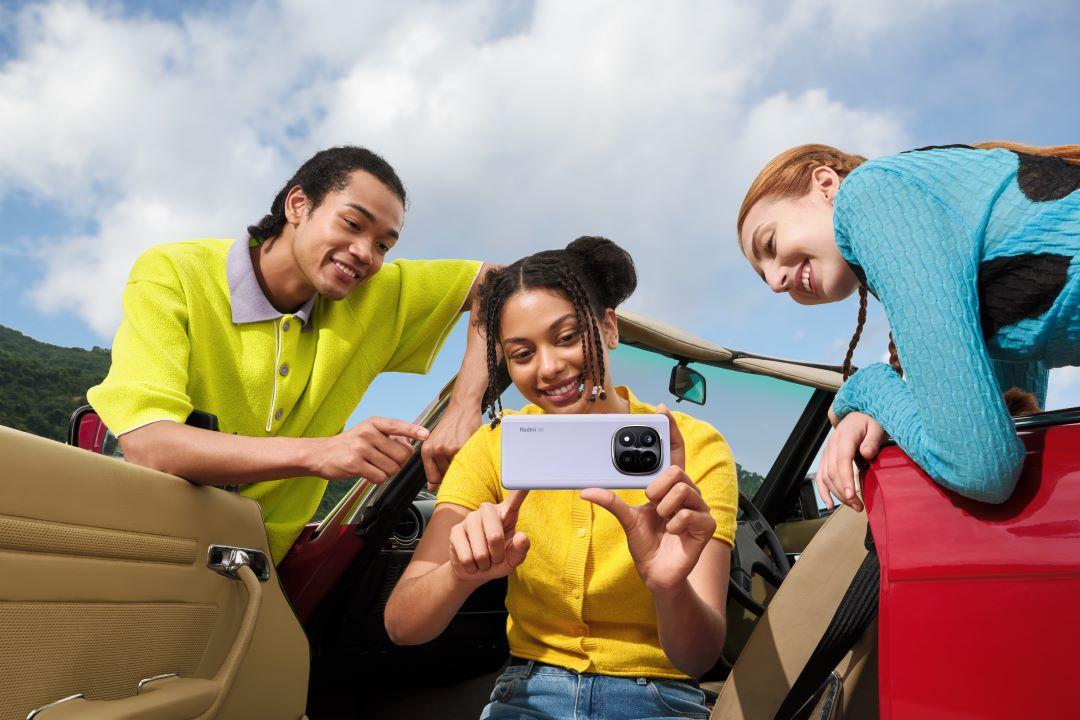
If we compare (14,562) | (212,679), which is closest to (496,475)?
(212,679)

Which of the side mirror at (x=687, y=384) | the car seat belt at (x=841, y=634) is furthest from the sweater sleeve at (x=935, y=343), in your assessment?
the side mirror at (x=687, y=384)

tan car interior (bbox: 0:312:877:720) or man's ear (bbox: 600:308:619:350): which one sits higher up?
man's ear (bbox: 600:308:619:350)

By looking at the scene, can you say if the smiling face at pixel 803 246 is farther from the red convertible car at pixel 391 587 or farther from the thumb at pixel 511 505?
the thumb at pixel 511 505

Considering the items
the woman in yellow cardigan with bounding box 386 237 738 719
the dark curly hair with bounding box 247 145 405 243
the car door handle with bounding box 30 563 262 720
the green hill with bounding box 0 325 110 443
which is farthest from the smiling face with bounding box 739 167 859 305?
the green hill with bounding box 0 325 110 443

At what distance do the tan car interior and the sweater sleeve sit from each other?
46cm

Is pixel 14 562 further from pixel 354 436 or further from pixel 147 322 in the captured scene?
pixel 147 322

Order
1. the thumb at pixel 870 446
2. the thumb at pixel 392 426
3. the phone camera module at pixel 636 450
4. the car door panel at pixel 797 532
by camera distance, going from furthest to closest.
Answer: the car door panel at pixel 797 532 < the thumb at pixel 392 426 < the phone camera module at pixel 636 450 < the thumb at pixel 870 446

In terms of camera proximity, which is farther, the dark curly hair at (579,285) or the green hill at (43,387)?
the green hill at (43,387)

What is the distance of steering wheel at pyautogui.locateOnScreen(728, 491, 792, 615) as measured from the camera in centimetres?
186

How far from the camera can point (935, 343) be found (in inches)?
35.8

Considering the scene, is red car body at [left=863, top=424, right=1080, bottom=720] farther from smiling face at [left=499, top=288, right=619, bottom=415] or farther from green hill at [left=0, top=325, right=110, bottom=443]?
green hill at [left=0, top=325, right=110, bottom=443]

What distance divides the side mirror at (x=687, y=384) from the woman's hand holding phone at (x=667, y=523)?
105 cm

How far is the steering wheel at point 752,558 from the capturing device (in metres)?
1.86

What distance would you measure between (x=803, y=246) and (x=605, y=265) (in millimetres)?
586
